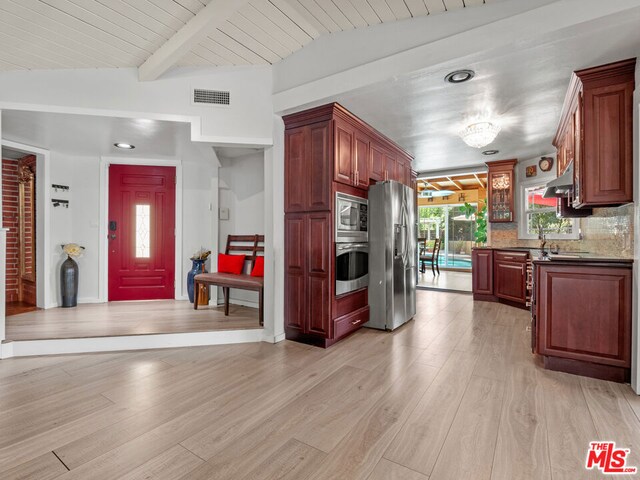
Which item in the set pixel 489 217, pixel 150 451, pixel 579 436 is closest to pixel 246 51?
pixel 150 451

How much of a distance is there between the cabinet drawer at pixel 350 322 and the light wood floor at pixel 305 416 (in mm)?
283

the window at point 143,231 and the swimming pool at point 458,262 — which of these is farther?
the swimming pool at point 458,262

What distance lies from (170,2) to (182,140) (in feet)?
5.61

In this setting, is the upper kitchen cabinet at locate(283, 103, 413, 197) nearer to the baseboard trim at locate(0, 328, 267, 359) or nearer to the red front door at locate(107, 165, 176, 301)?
the baseboard trim at locate(0, 328, 267, 359)

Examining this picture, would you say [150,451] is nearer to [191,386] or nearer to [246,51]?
[191,386]

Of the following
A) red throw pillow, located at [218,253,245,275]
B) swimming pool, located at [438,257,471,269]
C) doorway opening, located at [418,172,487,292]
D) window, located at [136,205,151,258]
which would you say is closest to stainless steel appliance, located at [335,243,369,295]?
red throw pillow, located at [218,253,245,275]

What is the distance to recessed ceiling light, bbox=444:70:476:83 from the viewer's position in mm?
2545

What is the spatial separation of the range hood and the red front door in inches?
194

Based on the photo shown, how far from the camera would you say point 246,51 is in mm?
3102

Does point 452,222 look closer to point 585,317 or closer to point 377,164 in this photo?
point 377,164

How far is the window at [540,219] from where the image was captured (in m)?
5.02

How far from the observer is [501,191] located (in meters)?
5.62

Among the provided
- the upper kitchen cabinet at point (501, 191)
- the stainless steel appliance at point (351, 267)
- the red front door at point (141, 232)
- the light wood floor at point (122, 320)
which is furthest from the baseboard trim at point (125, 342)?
the upper kitchen cabinet at point (501, 191)

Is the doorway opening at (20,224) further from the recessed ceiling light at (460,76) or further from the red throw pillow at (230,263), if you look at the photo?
the recessed ceiling light at (460,76)
